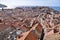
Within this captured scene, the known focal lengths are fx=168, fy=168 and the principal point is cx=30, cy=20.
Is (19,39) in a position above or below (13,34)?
below

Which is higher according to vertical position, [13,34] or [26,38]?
[13,34]

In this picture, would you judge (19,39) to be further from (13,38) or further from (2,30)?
(13,38)

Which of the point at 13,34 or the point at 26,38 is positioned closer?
the point at 13,34

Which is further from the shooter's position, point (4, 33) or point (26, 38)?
point (26, 38)

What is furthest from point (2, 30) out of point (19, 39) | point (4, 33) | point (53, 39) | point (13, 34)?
point (53, 39)

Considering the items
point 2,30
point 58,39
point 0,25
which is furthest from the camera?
point 0,25

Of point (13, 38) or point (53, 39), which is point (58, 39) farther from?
point (13, 38)

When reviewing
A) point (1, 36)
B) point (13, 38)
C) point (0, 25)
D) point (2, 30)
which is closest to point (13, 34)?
point (13, 38)

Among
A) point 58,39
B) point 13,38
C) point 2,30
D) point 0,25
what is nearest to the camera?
point 13,38

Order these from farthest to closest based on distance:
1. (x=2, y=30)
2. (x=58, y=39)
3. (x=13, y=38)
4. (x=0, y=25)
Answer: (x=0, y=25), (x=2, y=30), (x=58, y=39), (x=13, y=38)
